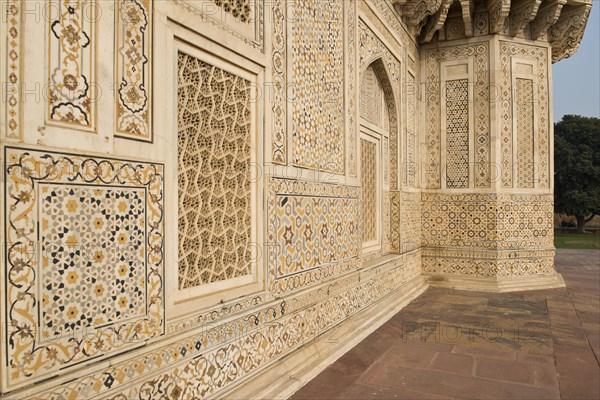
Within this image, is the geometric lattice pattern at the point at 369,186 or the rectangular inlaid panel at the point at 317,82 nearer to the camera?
the rectangular inlaid panel at the point at 317,82

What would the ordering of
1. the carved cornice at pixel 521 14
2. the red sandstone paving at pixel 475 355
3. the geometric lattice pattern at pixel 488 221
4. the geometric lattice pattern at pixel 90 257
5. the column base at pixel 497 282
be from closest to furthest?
1. the geometric lattice pattern at pixel 90 257
2. the red sandstone paving at pixel 475 355
3. the carved cornice at pixel 521 14
4. the column base at pixel 497 282
5. the geometric lattice pattern at pixel 488 221

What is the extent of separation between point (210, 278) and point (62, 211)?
0.99 metres

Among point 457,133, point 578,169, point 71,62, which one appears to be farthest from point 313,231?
point 578,169

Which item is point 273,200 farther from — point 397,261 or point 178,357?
point 397,261

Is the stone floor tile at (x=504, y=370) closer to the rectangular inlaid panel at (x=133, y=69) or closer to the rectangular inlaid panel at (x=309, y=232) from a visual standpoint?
the rectangular inlaid panel at (x=309, y=232)

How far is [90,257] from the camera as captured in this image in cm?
174

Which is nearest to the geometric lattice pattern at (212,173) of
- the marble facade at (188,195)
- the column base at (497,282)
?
the marble facade at (188,195)

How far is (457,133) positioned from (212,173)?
17.6ft

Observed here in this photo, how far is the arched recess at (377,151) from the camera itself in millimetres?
5391

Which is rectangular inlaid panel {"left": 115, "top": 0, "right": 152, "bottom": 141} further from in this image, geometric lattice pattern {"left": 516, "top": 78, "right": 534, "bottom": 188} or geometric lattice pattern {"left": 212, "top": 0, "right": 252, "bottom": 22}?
geometric lattice pattern {"left": 516, "top": 78, "right": 534, "bottom": 188}

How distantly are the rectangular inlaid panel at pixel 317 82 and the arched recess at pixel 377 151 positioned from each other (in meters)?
1.32

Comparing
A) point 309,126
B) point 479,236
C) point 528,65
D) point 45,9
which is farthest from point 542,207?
point 45,9

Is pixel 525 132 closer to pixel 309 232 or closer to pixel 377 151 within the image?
pixel 377 151

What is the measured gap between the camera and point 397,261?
225 inches
